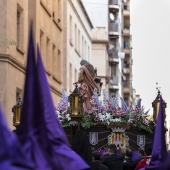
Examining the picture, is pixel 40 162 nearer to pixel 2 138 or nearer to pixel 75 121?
pixel 2 138

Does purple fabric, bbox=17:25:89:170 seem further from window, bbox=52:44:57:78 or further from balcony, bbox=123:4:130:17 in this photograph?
balcony, bbox=123:4:130:17

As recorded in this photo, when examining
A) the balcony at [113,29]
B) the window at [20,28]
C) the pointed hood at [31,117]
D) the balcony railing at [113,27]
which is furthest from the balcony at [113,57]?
the pointed hood at [31,117]

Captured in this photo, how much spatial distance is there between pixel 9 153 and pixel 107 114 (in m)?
15.1

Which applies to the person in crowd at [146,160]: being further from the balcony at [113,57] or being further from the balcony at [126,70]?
the balcony at [126,70]

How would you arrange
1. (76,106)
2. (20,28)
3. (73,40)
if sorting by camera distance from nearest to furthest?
1. (76,106)
2. (20,28)
3. (73,40)

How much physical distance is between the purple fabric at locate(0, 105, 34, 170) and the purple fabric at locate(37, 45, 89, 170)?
1179 mm

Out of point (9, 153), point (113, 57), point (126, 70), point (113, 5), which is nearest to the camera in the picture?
point (9, 153)

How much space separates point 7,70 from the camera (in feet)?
88.2

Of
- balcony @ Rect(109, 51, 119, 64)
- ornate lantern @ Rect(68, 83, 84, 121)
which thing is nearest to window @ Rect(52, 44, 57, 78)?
ornate lantern @ Rect(68, 83, 84, 121)

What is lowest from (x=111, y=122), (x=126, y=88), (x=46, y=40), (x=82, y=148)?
(x=82, y=148)

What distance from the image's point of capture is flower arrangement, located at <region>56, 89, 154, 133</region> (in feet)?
65.2

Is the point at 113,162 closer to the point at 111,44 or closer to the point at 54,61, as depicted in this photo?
the point at 54,61

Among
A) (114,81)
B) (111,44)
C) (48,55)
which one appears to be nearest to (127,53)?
Result: (111,44)

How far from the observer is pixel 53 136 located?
6.49 m
